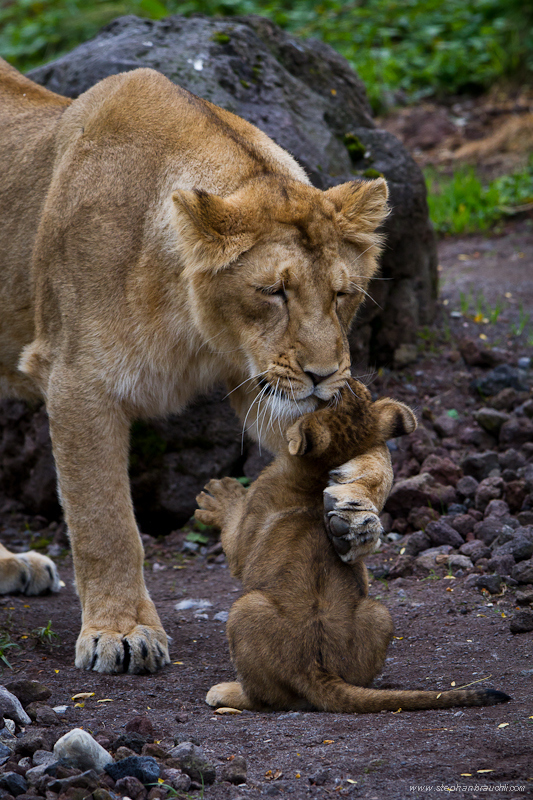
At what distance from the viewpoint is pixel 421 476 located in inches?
219

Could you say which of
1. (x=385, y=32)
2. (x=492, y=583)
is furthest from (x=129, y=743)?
(x=385, y=32)

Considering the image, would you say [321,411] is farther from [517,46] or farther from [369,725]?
[517,46]

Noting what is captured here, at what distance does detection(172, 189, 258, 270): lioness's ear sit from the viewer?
3863 mm

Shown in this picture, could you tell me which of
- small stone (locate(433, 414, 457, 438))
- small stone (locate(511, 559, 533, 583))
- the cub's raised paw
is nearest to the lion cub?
small stone (locate(511, 559, 533, 583))

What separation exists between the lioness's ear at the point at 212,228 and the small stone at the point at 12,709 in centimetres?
184

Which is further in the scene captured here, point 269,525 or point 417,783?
point 269,525

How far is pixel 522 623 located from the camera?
13.0ft

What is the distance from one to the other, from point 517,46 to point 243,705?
40.5 ft

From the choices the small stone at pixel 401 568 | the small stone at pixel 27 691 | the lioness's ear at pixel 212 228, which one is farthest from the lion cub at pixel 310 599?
the small stone at pixel 401 568

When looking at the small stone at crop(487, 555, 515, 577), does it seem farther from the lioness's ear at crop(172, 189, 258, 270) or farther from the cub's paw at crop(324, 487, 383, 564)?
the lioness's ear at crop(172, 189, 258, 270)

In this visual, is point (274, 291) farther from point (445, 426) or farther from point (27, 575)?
point (445, 426)

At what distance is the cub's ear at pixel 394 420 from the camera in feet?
12.5

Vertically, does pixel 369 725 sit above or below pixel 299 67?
below

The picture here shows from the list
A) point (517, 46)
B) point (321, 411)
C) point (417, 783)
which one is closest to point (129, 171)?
point (321, 411)
